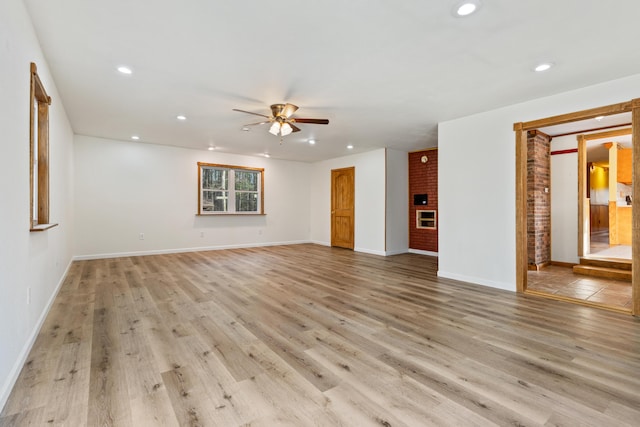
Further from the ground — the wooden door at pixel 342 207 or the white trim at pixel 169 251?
the wooden door at pixel 342 207

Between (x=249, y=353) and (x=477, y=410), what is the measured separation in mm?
1502

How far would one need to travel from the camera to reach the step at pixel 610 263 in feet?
15.5

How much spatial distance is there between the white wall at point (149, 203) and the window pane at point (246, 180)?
245mm

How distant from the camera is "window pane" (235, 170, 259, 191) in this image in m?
7.98

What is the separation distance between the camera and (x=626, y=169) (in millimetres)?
7012

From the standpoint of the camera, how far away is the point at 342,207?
8234mm

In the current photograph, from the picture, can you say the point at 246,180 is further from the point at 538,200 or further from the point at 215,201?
the point at 538,200

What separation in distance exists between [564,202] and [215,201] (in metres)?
7.48

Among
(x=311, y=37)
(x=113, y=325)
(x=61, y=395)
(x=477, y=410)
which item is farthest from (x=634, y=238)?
(x=113, y=325)

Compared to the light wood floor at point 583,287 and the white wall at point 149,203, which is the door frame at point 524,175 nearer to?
the light wood floor at point 583,287

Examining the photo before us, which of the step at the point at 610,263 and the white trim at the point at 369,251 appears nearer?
the step at the point at 610,263

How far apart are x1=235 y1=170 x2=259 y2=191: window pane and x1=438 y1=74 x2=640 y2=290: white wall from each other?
200 inches

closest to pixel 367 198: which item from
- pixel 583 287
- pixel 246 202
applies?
pixel 246 202

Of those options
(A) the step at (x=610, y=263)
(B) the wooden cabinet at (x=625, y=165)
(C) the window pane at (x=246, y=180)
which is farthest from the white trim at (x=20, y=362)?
Answer: (B) the wooden cabinet at (x=625, y=165)
